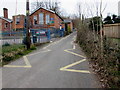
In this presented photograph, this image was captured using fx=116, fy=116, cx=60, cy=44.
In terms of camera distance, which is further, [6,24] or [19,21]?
[6,24]

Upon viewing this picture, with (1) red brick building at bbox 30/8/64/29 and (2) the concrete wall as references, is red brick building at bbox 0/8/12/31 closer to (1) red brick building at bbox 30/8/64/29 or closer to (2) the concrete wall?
(1) red brick building at bbox 30/8/64/29

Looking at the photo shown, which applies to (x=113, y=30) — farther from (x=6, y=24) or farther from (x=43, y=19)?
(x=6, y=24)

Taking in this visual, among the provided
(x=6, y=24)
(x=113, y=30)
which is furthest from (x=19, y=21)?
(x=113, y=30)

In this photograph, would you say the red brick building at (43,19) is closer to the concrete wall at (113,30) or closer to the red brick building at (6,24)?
the red brick building at (6,24)

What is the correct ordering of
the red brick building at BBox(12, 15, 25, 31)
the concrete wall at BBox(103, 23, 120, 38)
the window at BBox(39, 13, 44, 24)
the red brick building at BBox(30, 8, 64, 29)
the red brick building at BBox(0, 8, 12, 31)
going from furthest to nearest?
the red brick building at BBox(0, 8, 12, 31) < the red brick building at BBox(12, 15, 25, 31) < the window at BBox(39, 13, 44, 24) < the red brick building at BBox(30, 8, 64, 29) < the concrete wall at BBox(103, 23, 120, 38)

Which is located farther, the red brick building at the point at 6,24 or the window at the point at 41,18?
the red brick building at the point at 6,24

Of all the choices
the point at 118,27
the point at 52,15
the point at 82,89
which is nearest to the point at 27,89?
the point at 82,89

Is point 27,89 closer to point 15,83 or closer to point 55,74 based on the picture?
point 15,83

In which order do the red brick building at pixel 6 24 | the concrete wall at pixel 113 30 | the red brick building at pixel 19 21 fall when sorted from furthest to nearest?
the red brick building at pixel 6 24 < the red brick building at pixel 19 21 < the concrete wall at pixel 113 30

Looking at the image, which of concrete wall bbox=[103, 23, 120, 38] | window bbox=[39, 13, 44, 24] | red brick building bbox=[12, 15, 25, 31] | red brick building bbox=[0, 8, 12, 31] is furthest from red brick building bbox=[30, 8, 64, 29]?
concrete wall bbox=[103, 23, 120, 38]

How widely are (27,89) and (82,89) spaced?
65.9 inches

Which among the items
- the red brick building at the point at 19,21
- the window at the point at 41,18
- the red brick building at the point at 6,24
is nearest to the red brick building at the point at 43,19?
the window at the point at 41,18

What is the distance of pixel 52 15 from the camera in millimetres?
28453

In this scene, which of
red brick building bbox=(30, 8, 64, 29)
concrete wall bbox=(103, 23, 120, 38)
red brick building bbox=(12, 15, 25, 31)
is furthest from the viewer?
red brick building bbox=(12, 15, 25, 31)
